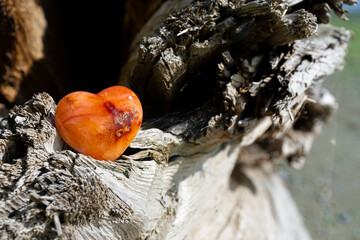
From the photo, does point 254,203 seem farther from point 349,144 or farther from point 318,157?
point 349,144

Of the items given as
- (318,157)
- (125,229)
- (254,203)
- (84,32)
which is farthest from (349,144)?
(125,229)

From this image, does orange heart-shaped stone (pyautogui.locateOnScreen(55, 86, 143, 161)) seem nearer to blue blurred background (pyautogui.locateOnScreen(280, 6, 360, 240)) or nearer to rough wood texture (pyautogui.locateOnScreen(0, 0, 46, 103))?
rough wood texture (pyautogui.locateOnScreen(0, 0, 46, 103))

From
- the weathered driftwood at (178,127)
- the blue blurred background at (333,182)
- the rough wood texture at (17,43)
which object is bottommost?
the blue blurred background at (333,182)

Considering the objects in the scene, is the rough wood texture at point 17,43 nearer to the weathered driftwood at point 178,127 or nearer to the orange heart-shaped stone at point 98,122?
the weathered driftwood at point 178,127

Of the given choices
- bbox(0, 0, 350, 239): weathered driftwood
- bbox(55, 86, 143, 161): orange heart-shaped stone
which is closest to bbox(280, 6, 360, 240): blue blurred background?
bbox(0, 0, 350, 239): weathered driftwood

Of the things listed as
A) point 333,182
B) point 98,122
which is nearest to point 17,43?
point 98,122

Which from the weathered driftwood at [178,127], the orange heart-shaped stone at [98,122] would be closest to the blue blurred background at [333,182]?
the weathered driftwood at [178,127]

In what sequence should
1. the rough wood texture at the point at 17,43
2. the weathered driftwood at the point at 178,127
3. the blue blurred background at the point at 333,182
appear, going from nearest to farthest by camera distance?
1. the weathered driftwood at the point at 178,127
2. the rough wood texture at the point at 17,43
3. the blue blurred background at the point at 333,182
